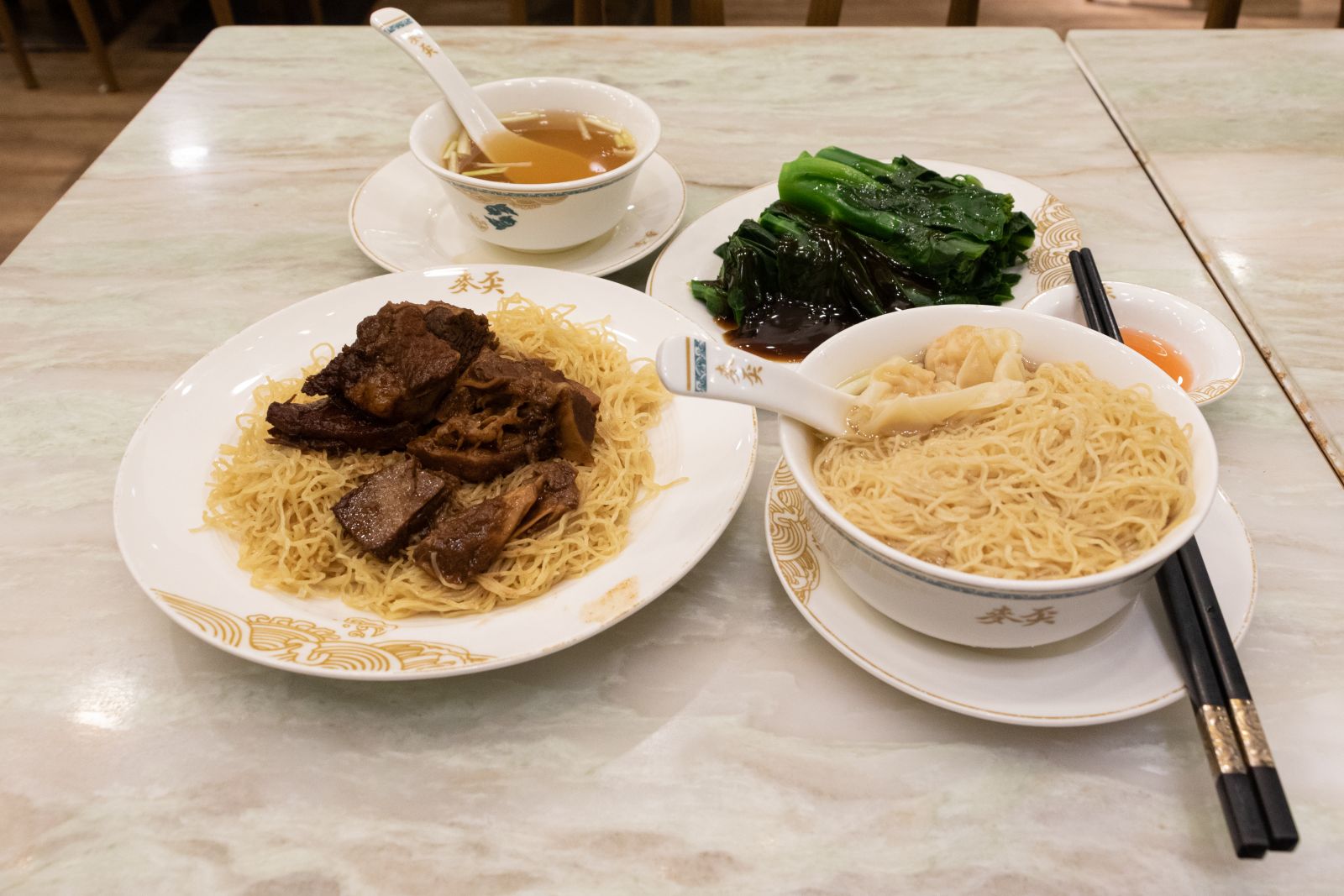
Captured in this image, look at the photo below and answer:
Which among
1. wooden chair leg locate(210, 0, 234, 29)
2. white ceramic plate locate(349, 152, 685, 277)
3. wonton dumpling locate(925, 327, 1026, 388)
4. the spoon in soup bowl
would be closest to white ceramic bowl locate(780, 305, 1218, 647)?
wonton dumpling locate(925, 327, 1026, 388)

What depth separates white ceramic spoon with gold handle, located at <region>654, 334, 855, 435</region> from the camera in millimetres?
1355

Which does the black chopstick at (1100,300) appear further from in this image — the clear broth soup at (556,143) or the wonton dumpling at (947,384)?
the clear broth soup at (556,143)

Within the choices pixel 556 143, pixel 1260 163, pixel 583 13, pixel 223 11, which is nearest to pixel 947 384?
pixel 556 143

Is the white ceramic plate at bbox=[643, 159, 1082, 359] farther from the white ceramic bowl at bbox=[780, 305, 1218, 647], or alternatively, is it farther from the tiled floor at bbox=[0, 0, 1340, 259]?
the tiled floor at bbox=[0, 0, 1340, 259]

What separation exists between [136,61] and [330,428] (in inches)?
265

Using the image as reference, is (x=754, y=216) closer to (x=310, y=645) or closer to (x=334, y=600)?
(x=334, y=600)

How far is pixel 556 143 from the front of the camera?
255 centimetres

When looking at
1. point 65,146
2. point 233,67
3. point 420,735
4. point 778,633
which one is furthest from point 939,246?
point 65,146

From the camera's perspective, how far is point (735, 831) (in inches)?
50.7

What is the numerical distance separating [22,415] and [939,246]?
2.21 metres

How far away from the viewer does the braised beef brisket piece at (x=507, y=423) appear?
1758 millimetres

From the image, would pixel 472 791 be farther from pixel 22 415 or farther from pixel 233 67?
pixel 233 67

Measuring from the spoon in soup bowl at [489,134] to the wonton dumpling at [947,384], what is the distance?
1171 mm

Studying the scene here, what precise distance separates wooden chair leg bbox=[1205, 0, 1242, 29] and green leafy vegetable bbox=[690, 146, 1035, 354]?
109 inches
